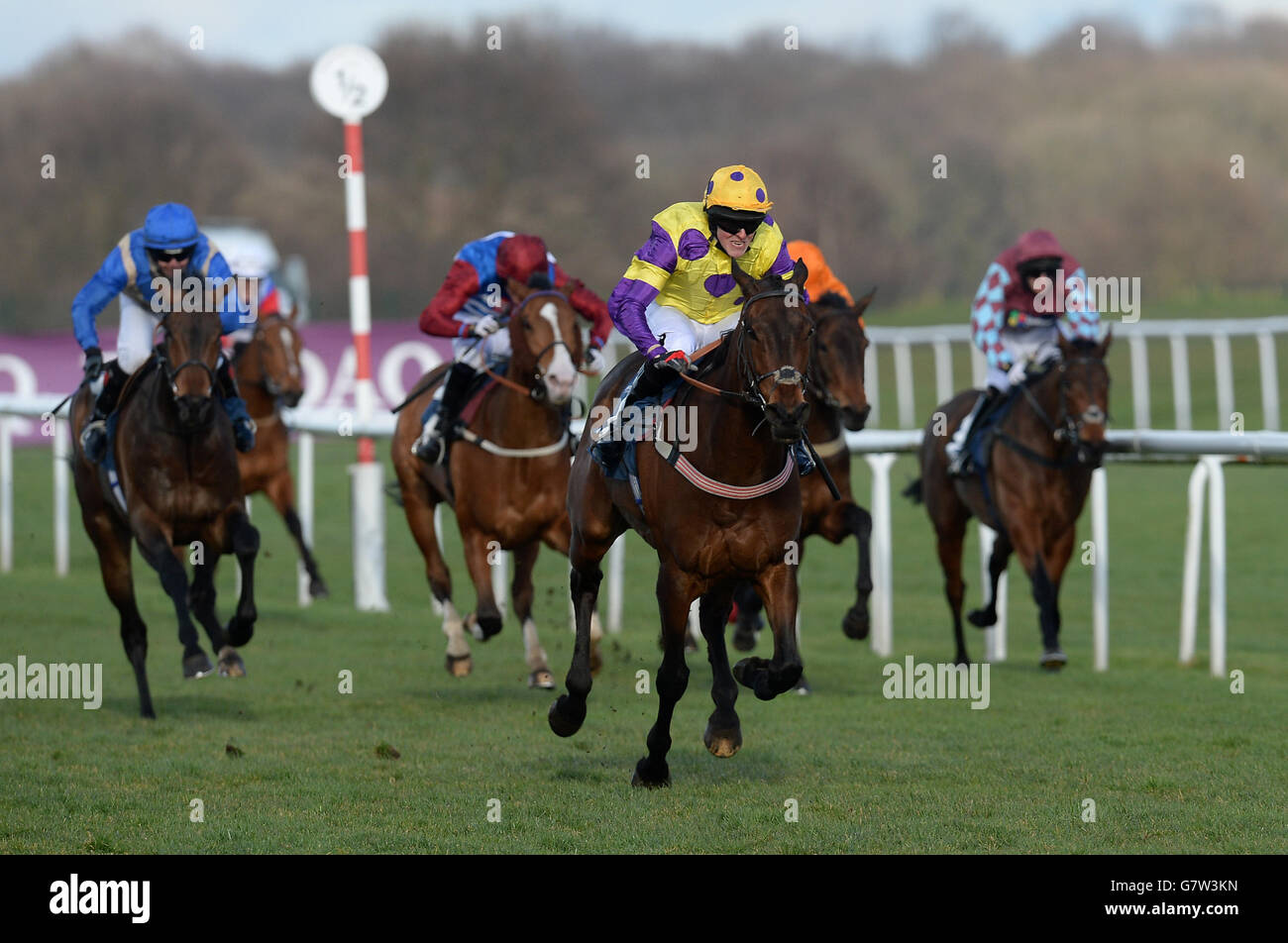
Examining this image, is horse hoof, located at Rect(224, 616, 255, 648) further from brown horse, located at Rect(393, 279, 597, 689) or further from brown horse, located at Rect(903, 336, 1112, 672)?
brown horse, located at Rect(903, 336, 1112, 672)

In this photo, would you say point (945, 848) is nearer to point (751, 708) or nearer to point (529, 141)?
point (751, 708)

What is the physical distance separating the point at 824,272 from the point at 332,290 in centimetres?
3418

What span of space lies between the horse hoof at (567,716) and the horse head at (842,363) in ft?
7.09

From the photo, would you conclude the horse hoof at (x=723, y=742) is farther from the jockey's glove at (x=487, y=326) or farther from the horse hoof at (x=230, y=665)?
the horse hoof at (x=230, y=665)

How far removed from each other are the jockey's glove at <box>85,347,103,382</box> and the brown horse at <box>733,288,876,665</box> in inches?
111

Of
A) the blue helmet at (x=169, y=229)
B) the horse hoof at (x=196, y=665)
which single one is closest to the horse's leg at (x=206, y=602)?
the horse hoof at (x=196, y=665)

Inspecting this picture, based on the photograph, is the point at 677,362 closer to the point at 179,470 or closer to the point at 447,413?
the point at 179,470

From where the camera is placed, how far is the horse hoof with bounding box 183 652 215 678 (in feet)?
25.2

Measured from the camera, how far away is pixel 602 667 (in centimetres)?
873

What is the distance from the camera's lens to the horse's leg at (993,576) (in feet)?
29.1

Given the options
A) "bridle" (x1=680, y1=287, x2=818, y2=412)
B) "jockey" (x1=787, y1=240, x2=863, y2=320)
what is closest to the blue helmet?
"jockey" (x1=787, y1=240, x2=863, y2=320)

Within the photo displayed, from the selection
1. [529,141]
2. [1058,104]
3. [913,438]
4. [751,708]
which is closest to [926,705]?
[751,708]

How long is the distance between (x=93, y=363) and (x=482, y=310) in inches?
73.6

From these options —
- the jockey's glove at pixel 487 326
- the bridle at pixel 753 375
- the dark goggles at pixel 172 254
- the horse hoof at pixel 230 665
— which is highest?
the dark goggles at pixel 172 254
